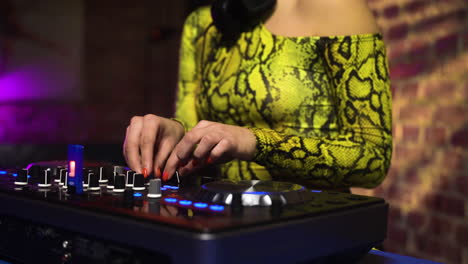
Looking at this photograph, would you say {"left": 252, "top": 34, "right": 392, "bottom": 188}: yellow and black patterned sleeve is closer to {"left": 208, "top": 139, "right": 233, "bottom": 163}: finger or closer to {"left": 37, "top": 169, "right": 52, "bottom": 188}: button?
{"left": 208, "top": 139, "right": 233, "bottom": 163}: finger

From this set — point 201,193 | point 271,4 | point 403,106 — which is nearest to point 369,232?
point 201,193

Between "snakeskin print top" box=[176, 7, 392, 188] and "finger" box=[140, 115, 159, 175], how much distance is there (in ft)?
0.60

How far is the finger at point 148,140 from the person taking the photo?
0.81 meters

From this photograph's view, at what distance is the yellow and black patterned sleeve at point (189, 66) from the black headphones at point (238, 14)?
184 mm

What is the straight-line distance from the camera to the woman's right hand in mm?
816

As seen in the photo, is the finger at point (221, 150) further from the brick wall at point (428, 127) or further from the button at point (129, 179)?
the brick wall at point (428, 127)

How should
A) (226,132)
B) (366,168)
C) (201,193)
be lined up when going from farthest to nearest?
(366,168) < (226,132) < (201,193)

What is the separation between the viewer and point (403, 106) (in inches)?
71.7

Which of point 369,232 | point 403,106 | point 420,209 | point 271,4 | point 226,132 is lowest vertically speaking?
point 420,209

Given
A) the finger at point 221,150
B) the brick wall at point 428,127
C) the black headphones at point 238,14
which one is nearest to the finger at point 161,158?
the finger at point 221,150

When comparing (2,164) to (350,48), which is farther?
(2,164)

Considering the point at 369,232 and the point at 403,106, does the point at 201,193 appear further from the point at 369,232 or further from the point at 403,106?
the point at 403,106

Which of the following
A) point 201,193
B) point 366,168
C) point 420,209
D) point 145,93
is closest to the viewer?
point 201,193

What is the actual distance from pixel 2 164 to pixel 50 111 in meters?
1.78
